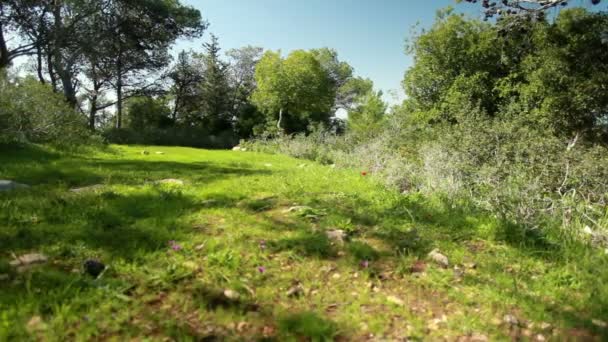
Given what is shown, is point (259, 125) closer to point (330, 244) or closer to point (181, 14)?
point (181, 14)

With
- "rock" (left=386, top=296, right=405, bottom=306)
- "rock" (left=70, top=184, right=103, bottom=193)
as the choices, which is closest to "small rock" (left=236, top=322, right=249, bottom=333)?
"rock" (left=386, top=296, right=405, bottom=306)

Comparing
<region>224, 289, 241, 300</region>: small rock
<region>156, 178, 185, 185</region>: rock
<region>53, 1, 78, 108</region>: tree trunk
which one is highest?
<region>53, 1, 78, 108</region>: tree trunk

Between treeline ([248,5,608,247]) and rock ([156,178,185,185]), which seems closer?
treeline ([248,5,608,247])

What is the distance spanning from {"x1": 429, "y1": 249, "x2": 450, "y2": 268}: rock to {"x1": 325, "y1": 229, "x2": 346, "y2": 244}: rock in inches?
31.8

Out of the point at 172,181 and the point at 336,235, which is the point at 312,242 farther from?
the point at 172,181

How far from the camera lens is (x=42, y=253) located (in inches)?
97.2

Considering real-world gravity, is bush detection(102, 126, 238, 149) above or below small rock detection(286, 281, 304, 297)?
above

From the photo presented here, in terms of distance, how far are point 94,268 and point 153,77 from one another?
29.5 m

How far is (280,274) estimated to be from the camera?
2477 mm

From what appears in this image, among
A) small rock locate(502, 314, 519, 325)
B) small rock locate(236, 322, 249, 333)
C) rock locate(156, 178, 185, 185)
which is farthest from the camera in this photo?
rock locate(156, 178, 185, 185)

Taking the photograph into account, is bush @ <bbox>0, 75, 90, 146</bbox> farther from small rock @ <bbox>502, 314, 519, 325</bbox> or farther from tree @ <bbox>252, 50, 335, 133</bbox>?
tree @ <bbox>252, 50, 335, 133</bbox>

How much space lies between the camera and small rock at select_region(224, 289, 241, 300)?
2.10 metres

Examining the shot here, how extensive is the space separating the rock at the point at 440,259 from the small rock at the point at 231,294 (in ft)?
5.54

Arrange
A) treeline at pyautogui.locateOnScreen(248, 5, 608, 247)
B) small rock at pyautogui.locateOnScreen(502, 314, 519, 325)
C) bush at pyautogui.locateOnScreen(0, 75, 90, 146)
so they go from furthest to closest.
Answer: bush at pyautogui.locateOnScreen(0, 75, 90, 146), treeline at pyautogui.locateOnScreen(248, 5, 608, 247), small rock at pyautogui.locateOnScreen(502, 314, 519, 325)
